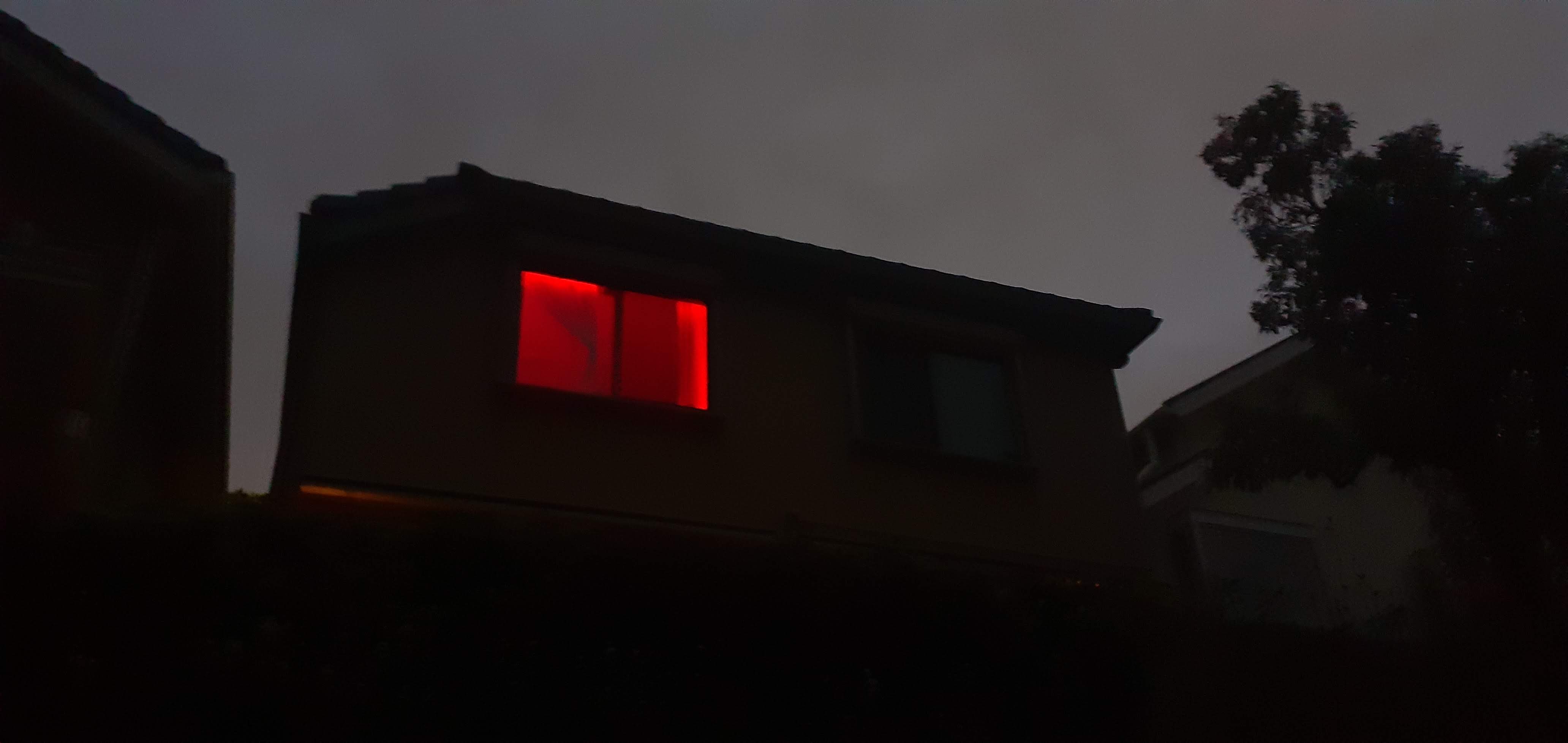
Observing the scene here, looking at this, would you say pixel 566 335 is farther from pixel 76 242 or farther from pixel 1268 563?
pixel 1268 563

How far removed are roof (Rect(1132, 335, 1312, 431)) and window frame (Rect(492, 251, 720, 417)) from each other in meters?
9.60

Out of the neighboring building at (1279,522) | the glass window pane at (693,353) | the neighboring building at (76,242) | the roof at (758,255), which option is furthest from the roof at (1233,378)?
the neighboring building at (76,242)

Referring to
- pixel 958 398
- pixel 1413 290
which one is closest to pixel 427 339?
pixel 958 398

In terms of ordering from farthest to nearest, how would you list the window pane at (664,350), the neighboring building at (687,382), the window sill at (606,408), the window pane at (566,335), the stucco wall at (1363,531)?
the stucco wall at (1363,531) < the window pane at (664,350) < the window pane at (566,335) < the window sill at (606,408) < the neighboring building at (687,382)

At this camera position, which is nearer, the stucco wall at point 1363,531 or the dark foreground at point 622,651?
the dark foreground at point 622,651

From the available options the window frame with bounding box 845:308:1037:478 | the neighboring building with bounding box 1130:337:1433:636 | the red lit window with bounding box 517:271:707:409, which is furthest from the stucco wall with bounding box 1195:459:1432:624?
the red lit window with bounding box 517:271:707:409

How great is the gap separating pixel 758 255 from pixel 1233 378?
9199 mm

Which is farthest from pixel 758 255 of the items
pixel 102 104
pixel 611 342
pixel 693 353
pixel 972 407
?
pixel 102 104

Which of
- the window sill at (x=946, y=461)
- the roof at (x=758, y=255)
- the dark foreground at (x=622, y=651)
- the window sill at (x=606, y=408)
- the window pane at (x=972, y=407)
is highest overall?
the roof at (x=758, y=255)

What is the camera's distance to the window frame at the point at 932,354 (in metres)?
11.2

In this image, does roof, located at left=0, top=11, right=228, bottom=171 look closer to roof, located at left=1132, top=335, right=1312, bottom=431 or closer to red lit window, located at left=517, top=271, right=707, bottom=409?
red lit window, located at left=517, top=271, right=707, bottom=409

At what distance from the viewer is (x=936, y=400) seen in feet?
39.0

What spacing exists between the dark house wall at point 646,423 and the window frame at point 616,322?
0.07 feet

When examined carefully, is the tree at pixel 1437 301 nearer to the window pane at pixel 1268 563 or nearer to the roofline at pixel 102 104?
the window pane at pixel 1268 563
